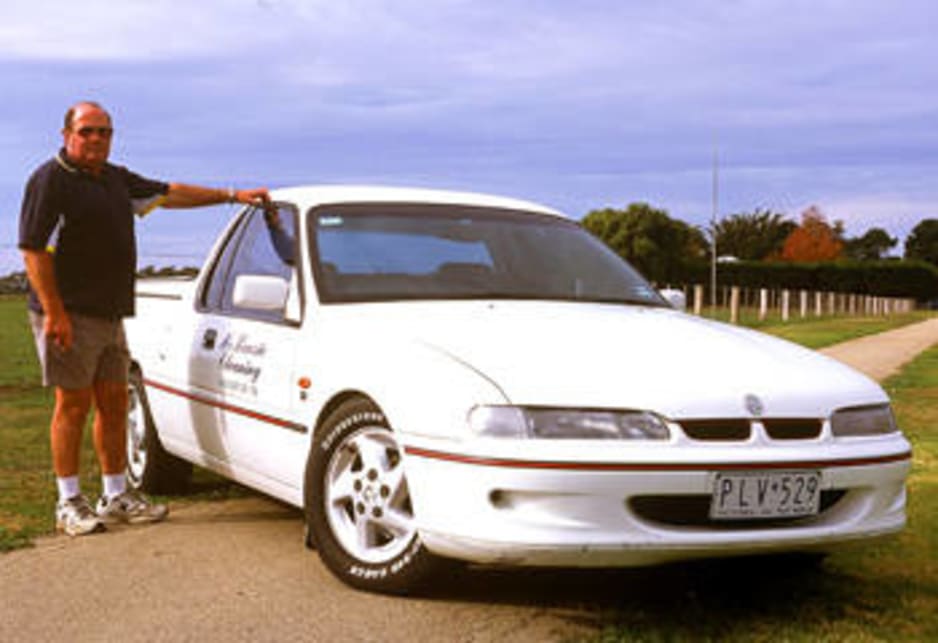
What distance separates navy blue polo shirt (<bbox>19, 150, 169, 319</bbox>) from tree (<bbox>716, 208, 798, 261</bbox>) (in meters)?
113

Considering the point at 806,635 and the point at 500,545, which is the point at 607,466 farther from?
the point at 806,635

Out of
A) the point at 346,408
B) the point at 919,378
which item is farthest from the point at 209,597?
the point at 919,378

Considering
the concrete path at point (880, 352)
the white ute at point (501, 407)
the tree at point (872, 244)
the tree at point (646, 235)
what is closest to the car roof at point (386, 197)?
the white ute at point (501, 407)

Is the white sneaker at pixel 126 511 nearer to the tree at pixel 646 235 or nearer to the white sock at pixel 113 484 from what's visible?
the white sock at pixel 113 484

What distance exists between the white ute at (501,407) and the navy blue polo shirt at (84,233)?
468 millimetres

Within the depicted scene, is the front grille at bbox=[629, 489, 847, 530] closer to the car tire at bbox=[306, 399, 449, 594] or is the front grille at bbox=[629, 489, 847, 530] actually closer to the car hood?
the car hood

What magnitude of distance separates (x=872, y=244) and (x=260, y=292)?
155m

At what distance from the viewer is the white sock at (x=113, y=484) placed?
5.99 metres

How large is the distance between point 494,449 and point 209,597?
128cm

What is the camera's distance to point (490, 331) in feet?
14.7

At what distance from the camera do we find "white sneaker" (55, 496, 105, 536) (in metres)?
5.68

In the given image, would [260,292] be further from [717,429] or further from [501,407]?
[717,429]

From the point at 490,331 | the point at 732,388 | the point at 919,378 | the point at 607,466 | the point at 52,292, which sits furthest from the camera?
the point at 919,378

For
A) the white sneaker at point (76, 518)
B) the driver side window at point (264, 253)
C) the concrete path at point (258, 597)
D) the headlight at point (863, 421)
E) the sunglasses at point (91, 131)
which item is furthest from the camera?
the white sneaker at point (76, 518)
